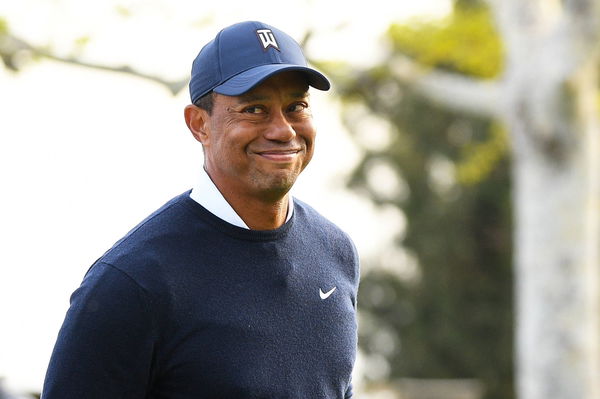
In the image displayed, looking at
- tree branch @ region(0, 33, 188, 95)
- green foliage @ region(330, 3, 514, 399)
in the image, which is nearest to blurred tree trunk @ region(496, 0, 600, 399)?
tree branch @ region(0, 33, 188, 95)

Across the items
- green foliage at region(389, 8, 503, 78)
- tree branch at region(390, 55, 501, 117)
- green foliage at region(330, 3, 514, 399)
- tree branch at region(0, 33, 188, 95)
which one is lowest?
green foliage at region(330, 3, 514, 399)

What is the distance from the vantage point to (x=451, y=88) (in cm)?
1270

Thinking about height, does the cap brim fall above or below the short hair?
above

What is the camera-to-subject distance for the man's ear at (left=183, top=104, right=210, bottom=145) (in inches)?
103

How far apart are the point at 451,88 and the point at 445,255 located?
631 centimetres

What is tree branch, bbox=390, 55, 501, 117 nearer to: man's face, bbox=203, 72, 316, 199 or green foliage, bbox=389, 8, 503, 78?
green foliage, bbox=389, 8, 503, 78

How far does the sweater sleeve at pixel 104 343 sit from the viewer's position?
91.4 inches

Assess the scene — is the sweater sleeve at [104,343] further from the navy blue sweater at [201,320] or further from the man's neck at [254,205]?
the man's neck at [254,205]

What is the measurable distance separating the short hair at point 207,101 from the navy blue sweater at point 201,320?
216 millimetres

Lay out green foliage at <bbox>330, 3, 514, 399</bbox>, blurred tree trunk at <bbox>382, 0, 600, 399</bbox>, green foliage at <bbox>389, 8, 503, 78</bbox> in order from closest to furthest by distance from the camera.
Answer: blurred tree trunk at <bbox>382, 0, 600, 399</bbox>, green foliage at <bbox>389, 8, 503, 78</bbox>, green foliage at <bbox>330, 3, 514, 399</bbox>

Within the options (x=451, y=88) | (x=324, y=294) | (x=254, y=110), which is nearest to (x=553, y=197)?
(x=451, y=88)

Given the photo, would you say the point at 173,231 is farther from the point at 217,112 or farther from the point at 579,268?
the point at 579,268

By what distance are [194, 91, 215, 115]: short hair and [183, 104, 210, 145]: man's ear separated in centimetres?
1

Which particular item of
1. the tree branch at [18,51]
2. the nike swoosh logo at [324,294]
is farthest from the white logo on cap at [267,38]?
the tree branch at [18,51]
